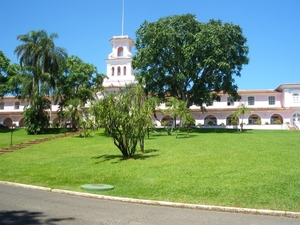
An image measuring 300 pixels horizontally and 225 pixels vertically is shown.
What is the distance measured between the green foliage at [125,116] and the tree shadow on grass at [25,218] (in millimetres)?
8927

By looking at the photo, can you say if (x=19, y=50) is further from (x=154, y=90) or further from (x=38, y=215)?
(x=38, y=215)

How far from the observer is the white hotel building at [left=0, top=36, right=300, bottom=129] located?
169 feet

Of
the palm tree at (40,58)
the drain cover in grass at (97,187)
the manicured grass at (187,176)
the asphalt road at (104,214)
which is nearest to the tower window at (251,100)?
the palm tree at (40,58)

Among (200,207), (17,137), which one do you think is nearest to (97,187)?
(200,207)

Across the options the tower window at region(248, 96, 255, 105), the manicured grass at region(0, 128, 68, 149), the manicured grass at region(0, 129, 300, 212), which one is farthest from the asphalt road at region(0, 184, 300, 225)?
the tower window at region(248, 96, 255, 105)

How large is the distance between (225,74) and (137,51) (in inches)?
437

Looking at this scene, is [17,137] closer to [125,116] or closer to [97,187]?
[125,116]

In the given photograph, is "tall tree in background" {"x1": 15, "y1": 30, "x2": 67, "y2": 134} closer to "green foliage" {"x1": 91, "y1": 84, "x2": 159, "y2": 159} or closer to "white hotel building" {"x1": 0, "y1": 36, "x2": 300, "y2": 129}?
"white hotel building" {"x1": 0, "y1": 36, "x2": 300, "y2": 129}

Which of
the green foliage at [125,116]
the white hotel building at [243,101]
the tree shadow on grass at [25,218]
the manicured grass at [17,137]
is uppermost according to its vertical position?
the white hotel building at [243,101]

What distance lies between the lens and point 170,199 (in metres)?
9.01

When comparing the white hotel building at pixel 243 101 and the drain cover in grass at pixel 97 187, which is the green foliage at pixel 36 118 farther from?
the drain cover in grass at pixel 97 187

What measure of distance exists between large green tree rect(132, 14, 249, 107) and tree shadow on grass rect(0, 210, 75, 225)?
29.2 meters

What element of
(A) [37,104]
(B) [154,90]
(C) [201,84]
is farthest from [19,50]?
(C) [201,84]

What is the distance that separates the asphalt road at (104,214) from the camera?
22.3 feet
